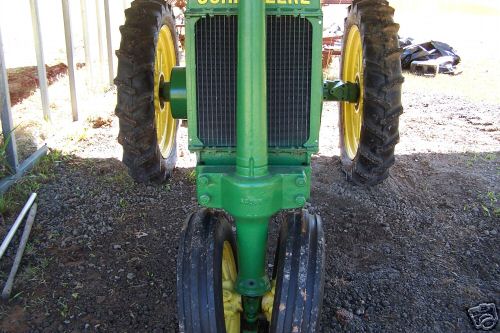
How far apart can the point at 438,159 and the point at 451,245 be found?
1.73 m

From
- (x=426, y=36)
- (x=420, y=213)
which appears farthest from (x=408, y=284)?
(x=426, y=36)

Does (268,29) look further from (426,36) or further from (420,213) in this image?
(426,36)

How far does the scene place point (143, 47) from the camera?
4.32 m

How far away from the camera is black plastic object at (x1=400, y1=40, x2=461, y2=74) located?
33.4ft

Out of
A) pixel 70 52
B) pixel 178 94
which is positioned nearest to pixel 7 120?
pixel 70 52

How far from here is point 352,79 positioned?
515 cm

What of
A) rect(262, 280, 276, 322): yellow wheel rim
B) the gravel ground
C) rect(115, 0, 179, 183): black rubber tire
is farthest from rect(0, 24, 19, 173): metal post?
rect(262, 280, 276, 322): yellow wheel rim

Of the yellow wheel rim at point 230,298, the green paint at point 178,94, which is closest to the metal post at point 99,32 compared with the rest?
the green paint at point 178,94

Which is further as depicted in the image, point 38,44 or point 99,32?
point 99,32

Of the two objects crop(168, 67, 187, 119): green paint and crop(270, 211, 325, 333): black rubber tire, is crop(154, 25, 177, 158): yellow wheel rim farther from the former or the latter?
crop(270, 211, 325, 333): black rubber tire

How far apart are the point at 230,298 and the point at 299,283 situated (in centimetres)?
44

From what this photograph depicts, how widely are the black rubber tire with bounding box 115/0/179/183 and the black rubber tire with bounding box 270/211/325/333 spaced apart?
73.3 inches

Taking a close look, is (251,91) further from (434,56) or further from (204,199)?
(434,56)

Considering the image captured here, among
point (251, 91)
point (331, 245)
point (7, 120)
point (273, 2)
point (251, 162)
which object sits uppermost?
point (273, 2)
